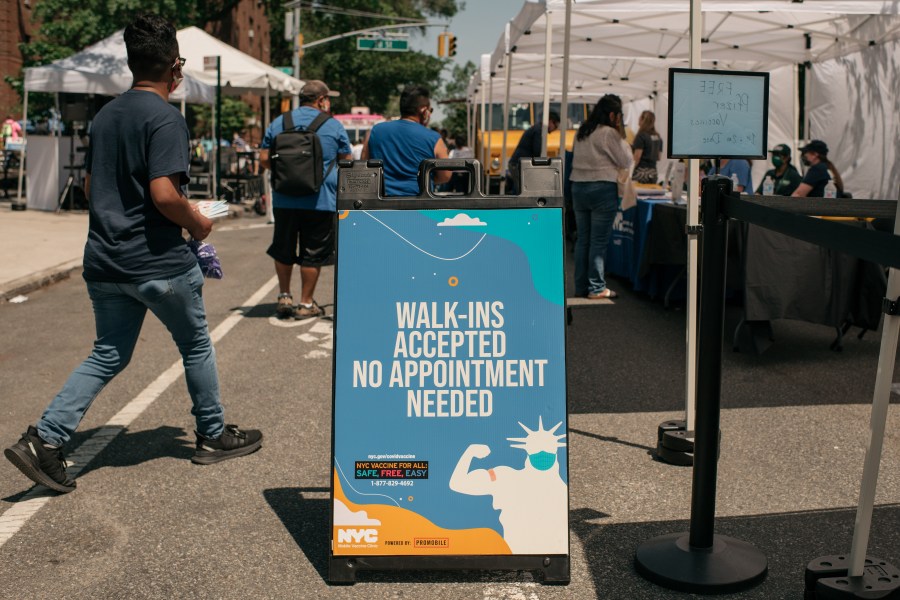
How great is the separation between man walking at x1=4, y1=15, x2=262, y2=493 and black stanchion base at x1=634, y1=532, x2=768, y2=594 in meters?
2.26

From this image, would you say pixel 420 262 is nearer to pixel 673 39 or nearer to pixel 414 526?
pixel 414 526

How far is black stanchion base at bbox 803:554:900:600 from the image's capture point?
3221 mm

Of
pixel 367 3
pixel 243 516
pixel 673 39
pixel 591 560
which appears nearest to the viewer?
pixel 591 560

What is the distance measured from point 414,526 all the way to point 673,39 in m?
11.6

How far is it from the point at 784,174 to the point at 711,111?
7.37 meters

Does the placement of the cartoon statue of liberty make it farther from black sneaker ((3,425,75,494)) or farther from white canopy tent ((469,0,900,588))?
white canopy tent ((469,0,900,588))

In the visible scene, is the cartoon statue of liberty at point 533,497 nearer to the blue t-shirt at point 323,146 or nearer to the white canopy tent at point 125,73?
the blue t-shirt at point 323,146

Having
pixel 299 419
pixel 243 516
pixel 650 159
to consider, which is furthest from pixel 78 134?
pixel 243 516

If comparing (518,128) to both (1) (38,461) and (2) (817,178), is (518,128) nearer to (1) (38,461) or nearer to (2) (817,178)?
(2) (817,178)

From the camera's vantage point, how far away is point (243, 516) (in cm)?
432

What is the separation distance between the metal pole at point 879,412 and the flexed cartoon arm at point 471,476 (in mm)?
1188

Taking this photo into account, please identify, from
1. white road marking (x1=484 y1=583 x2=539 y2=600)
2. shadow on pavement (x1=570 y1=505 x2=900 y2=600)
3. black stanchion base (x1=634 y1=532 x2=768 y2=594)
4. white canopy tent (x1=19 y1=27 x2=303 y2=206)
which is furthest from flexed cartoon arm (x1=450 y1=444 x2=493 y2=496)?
white canopy tent (x1=19 y1=27 x2=303 y2=206)

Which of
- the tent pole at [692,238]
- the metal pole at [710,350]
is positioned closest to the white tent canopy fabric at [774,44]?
the tent pole at [692,238]

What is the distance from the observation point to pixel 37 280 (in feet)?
36.0
